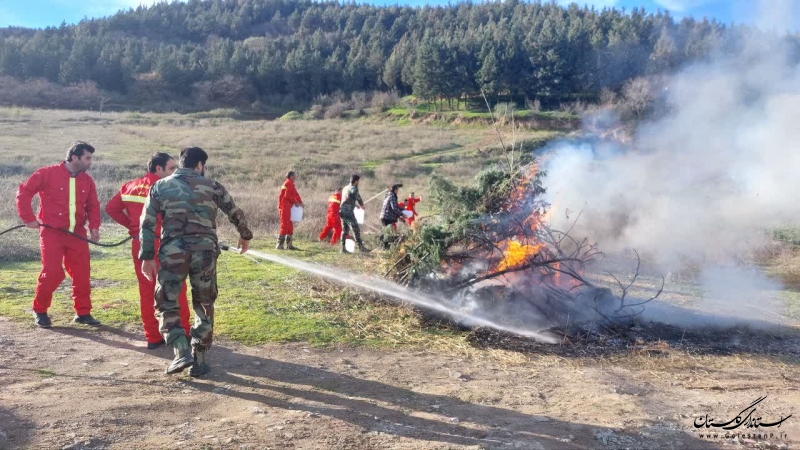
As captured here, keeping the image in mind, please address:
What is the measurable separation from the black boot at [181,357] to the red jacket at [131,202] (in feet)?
4.97

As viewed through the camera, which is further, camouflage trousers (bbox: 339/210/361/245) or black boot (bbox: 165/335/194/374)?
camouflage trousers (bbox: 339/210/361/245)

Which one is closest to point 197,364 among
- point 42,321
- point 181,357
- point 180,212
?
point 181,357

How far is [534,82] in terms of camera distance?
47906mm

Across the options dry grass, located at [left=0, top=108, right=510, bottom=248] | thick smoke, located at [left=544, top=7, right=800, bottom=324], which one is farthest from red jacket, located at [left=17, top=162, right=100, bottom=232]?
dry grass, located at [left=0, top=108, right=510, bottom=248]

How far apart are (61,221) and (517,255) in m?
5.46

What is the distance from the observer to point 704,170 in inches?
565

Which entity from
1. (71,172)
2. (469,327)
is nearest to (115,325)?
(71,172)

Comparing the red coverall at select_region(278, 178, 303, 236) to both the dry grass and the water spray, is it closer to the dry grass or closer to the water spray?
the dry grass

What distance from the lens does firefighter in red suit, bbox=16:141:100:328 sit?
6.04 meters

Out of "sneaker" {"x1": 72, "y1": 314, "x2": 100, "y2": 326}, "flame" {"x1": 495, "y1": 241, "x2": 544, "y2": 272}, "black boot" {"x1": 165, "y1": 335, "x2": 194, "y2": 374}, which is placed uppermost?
"flame" {"x1": 495, "y1": 241, "x2": 544, "y2": 272}

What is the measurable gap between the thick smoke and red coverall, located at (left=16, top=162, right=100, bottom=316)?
8.36 metres

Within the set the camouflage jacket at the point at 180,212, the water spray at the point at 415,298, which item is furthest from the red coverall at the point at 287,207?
the camouflage jacket at the point at 180,212

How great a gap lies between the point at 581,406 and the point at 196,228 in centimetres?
367

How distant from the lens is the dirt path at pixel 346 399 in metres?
3.95
